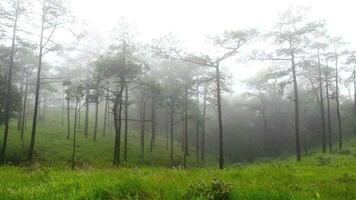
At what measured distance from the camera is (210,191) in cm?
652

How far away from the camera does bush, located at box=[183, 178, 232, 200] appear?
6.39 metres

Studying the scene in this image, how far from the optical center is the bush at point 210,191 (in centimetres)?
639

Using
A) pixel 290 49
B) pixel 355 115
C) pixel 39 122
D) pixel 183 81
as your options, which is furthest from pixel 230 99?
pixel 290 49

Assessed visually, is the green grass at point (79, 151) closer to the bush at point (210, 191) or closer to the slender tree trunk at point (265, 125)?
the slender tree trunk at point (265, 125)

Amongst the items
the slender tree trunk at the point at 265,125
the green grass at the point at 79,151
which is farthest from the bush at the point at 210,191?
the slender tree trunk at the point at 265,125

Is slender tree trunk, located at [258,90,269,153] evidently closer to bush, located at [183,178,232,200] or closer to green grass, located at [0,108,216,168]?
green grass, located at [0,108,216,168]

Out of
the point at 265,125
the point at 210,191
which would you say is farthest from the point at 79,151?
the point at 210,191

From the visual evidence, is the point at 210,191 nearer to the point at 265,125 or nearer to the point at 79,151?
the point at 79,151

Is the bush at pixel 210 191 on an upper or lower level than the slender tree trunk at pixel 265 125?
lower

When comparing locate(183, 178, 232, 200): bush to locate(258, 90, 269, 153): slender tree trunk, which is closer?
locate(183, 178, 232, 200): bush

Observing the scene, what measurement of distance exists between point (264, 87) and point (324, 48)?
19223 mm

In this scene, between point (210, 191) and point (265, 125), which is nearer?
point (210, 191)

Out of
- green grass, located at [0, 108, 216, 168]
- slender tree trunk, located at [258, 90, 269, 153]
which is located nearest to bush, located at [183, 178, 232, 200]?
green grass, located at [0, 108, 216, 168]

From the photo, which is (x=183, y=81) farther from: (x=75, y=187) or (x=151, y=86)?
(x=75, y=187)
